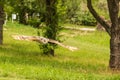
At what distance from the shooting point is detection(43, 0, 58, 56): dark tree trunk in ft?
68.2

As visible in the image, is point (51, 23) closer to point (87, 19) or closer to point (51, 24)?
point (51, 24)

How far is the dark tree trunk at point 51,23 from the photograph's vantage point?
68.2 feet

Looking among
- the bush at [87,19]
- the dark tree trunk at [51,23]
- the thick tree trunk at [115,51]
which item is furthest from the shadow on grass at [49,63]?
the bush at [87,19]

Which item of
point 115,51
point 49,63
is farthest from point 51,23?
point 115,51

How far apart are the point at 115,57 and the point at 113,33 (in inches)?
37.0

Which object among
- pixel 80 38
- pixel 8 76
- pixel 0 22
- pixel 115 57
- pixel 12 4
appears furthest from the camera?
pixel 80 38

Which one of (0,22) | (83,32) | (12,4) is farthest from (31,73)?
(83,32)

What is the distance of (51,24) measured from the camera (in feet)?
68.8

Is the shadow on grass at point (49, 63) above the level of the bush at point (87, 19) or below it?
above

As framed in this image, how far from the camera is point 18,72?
41.9ft

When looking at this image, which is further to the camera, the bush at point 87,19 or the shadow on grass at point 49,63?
the bush at point 87,19

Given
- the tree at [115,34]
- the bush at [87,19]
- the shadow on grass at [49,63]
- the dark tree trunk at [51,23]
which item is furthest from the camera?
the bush at [87,19]

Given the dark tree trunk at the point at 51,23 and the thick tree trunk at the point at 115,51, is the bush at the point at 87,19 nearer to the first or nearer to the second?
the dark tree trunk at the point at 51,23

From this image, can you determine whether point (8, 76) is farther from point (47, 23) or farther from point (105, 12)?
point (105, 12)
